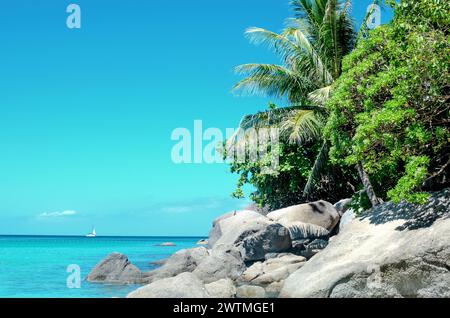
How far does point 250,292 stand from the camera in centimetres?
Result: 1237

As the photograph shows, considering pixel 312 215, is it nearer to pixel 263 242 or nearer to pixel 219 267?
pixel 263 242

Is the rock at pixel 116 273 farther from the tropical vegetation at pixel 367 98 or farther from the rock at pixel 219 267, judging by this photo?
the tropical vegetation at pixel 367 98

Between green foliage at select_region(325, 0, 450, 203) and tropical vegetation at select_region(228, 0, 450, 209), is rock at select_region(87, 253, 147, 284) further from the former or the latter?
green foliage at select_region(325, 0, 450, 203)

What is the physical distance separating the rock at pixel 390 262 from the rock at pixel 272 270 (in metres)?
3.40

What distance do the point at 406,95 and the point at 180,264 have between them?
987 centimetres

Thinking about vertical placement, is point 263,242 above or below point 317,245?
above

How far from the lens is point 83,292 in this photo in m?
15.1

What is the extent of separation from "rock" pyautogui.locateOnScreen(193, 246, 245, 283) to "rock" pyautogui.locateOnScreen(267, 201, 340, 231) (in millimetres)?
3205

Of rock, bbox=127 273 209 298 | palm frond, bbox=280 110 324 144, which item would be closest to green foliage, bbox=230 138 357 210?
palm frond, bbox=280 110 324 144

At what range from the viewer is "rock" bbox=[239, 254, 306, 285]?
1411cm

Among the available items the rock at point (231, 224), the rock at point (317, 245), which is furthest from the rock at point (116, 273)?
the rock at point (317, 245)

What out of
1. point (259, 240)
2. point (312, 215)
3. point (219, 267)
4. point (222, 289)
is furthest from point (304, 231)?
point (222, 289)

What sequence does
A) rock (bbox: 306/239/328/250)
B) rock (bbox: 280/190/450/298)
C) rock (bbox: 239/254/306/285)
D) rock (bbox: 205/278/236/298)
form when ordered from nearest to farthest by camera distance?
rock (bbox: 280/190/450/298), rock (bbox: 205/278/236/298), rock (bbox: 239/254/306/285), rock (bbox: 306/239/328/250)
